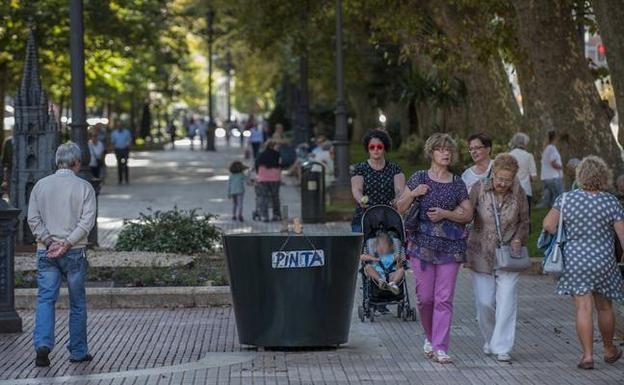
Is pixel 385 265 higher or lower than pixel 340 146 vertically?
lower

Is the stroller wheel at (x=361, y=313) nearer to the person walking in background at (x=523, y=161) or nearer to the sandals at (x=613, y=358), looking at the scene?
the sandals at (x=613, y=358)

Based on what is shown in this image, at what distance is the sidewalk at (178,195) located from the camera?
82.0ft

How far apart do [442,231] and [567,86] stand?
12211 mm

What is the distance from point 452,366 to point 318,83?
51.6 metres

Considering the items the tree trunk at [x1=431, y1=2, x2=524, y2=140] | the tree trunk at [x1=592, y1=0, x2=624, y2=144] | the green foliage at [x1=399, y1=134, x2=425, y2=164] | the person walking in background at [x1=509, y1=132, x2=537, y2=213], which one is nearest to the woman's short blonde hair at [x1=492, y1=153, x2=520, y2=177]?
the tree trunk at [x1=592, y1=0, x2=624, y2=144]

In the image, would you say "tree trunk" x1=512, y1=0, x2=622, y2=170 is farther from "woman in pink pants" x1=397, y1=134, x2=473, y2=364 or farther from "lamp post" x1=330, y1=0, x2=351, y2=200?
"woman in pink pants" x1=397, y1=134, x2=473, y2=364

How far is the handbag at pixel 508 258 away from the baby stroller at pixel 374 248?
1.75 meters

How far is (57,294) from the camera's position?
10.7m

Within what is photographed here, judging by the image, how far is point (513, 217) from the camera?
10.8 meters

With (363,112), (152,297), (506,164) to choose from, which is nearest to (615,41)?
(152,297)

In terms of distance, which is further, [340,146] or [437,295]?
[340,146]

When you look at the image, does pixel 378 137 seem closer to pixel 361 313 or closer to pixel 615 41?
pixel 361 313

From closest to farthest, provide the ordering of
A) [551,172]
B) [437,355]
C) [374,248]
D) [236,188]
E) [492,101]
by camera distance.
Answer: [437,355], [374,248], [551,172], [236,188], [492,101]

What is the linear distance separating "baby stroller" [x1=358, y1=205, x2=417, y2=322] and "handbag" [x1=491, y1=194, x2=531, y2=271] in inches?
68.7
